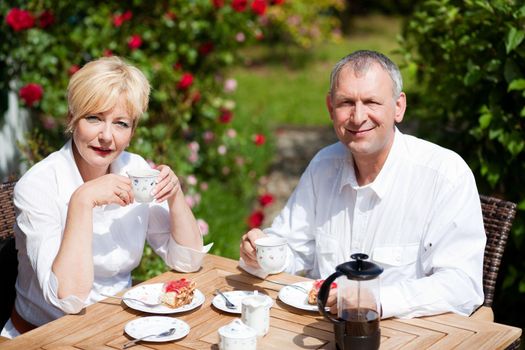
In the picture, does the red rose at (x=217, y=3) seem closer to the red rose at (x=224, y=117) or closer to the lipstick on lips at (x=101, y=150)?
the red rose at (x=224, y=117)

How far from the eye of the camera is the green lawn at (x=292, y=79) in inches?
362

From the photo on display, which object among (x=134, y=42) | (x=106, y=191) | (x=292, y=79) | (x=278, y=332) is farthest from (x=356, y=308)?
(x=292, y=79)

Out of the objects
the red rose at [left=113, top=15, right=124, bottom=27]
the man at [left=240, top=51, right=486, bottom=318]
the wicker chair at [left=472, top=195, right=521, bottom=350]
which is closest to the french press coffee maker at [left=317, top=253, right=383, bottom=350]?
the man at [left=240, top=51, right=486, bottom=318]

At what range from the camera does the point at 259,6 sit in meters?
5.84

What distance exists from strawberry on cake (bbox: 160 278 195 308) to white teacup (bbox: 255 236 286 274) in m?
0.25

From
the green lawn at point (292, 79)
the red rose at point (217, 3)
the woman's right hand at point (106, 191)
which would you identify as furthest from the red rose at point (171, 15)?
the woman's right hand at point (106, 191)

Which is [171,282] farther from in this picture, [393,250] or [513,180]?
[513,180]

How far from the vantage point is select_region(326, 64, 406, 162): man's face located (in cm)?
285

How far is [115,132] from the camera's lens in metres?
2.91

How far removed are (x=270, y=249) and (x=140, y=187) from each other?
0.48m

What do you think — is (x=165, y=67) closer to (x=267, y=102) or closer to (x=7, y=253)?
(x=7, y=253)

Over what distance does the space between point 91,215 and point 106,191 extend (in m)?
0.09

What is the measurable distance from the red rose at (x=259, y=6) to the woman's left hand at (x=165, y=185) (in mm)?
3127

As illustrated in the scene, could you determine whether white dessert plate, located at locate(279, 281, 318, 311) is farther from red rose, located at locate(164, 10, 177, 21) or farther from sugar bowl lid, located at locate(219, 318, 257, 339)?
red rose, located at locate(164, 10, 177, 21)
